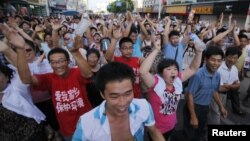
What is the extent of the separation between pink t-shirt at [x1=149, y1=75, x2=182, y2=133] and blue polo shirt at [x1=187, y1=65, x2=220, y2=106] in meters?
0.57

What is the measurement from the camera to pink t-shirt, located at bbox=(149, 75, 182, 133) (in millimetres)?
2852

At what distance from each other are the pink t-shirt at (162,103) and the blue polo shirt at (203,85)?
57cm

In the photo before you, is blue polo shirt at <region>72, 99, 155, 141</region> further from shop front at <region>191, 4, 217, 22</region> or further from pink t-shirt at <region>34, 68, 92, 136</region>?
shop front at <region>191, 4, 217, 22</region>

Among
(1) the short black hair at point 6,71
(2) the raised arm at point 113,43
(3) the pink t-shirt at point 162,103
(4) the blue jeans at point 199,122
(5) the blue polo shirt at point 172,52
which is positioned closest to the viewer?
(1) the short black hair at point 6,71

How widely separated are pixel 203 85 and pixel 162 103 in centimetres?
82

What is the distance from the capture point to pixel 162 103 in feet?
9.36

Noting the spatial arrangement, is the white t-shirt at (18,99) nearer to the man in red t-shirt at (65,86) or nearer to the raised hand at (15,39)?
the man in red t-shirt at (65,86)

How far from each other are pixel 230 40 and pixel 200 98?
4.26m

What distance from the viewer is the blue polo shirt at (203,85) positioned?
3354 millimetres

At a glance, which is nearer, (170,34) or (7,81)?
(7,81)

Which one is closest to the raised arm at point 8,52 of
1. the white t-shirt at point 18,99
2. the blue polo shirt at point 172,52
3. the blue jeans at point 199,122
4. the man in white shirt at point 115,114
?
→ the white t-shirt at point 18,99

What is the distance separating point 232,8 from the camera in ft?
85.5

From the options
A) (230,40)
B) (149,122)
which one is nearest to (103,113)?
(149,122)

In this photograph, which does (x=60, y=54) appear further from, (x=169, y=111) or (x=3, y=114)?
(x=169, y=111)
